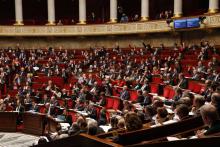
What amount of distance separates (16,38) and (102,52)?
7.55 metres

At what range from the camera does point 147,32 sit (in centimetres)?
2139

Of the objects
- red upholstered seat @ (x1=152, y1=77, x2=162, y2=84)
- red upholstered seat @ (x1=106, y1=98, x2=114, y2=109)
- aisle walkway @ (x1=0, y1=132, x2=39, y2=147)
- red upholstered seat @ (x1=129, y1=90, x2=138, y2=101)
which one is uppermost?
red upholstered seat @ (x1=152, y1=77, x2=162, y2=84)

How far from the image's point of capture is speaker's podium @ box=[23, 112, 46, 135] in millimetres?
11547

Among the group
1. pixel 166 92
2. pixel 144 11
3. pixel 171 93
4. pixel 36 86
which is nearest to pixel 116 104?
pixel 166 92

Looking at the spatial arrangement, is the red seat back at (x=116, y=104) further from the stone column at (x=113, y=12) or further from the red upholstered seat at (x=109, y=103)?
the stone column at (x=113, y=12)

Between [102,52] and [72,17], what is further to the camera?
[72,17]

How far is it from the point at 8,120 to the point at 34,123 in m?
1.12

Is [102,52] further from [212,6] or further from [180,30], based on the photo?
[212,6]

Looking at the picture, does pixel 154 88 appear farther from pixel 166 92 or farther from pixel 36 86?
pixel 36 86

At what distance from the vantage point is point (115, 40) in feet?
77.1

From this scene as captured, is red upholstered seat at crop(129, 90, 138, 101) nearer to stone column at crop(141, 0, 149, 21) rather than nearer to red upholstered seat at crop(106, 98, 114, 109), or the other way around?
red upholstered seat at crop(106, 98, 114, 109)

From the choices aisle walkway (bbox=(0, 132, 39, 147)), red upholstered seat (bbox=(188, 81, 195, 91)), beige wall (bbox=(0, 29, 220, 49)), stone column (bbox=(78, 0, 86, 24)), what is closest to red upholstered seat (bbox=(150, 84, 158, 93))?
red upholstered seat (bbox=(188, 81, 195, 91))

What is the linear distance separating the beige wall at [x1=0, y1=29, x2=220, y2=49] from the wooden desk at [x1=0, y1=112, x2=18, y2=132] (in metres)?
11.3

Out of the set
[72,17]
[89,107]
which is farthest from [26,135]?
[72,17]
